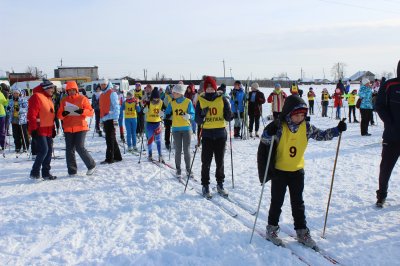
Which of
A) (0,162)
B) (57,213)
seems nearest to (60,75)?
(0,162)

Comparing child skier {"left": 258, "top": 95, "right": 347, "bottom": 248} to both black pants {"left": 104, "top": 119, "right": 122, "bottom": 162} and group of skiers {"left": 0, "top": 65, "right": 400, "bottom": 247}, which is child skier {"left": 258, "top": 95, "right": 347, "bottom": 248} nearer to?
group of skiers {"left": 0, "top": 65, "right": 400, "bottom": 247}

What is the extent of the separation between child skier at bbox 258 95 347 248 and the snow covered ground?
0.78ft

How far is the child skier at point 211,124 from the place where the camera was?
19.9ft

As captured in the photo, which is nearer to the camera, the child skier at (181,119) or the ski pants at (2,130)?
the child skier at (181,119)

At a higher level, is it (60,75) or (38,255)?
(60,75)

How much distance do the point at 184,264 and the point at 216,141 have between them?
8.53ft

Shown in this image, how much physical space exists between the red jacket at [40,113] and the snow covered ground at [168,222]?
1.08 meters

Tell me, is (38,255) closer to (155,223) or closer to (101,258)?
(101,258)

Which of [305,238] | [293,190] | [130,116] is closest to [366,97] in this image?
[130,116]

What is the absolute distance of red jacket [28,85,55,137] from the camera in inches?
277

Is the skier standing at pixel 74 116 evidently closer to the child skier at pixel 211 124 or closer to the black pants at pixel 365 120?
the child skier at pixel 211 124

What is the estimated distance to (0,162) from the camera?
9.52 metres

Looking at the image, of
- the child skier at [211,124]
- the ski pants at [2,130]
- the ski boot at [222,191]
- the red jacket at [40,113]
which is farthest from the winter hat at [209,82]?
the ski pants at [2,130]

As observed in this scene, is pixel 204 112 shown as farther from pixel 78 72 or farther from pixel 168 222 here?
pixel 78 72
